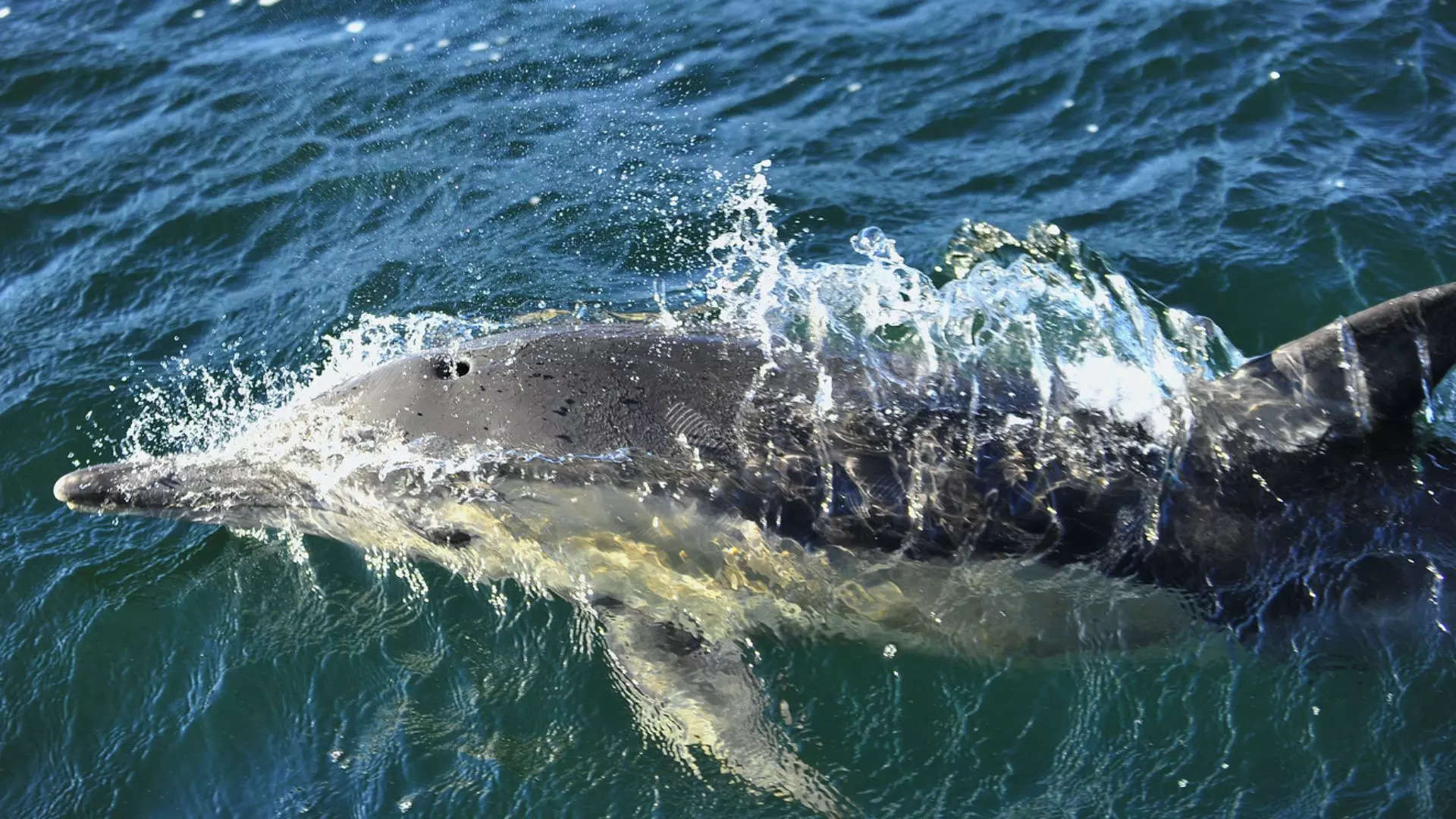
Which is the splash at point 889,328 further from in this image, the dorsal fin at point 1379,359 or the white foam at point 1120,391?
the dorsal fin at point 1379,359

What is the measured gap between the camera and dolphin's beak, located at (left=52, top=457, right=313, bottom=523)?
627 cm

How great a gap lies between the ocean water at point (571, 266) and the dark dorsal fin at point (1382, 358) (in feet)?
3.51

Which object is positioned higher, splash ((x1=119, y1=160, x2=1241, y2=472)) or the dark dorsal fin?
the dark dorsal fin

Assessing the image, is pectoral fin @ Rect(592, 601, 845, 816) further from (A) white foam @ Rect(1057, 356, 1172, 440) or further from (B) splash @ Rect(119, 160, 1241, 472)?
(A) white foam @ Rect(1057, 356, 1172, 440)

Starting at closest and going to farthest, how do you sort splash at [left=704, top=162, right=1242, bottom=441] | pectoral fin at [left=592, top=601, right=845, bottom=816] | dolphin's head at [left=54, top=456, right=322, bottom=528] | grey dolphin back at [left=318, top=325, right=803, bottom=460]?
grey dolphin back at [left=318, top=325, right=803, bottom=460]
pectoral fin at [left=592, top=601, right=845, bottom=816]
splash at [left=704, top=162, right=1242, bottom=441]
dolphin's head at [left=54, top=456, right=322, bottom=528]

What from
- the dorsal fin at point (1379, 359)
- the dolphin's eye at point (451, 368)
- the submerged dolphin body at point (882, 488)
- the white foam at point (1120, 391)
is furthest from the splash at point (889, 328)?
the dorsal fin at point (1379, 359)

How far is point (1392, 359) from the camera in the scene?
17.9ft


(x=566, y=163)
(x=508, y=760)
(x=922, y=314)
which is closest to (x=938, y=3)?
(x=566, y=163)

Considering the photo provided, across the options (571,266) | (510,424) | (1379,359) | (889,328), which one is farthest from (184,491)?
(1379,359)

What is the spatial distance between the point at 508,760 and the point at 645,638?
33.9 inches

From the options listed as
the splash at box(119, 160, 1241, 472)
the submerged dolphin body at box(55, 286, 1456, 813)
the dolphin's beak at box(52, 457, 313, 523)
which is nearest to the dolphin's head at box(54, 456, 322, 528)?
the dolphin's beak at box(52, 457, 313, 523)

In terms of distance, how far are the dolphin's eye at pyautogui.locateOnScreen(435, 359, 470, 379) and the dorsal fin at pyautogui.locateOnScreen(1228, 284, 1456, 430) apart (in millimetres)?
3763

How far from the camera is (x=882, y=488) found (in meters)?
5.56

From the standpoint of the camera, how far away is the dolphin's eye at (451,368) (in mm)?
5777
